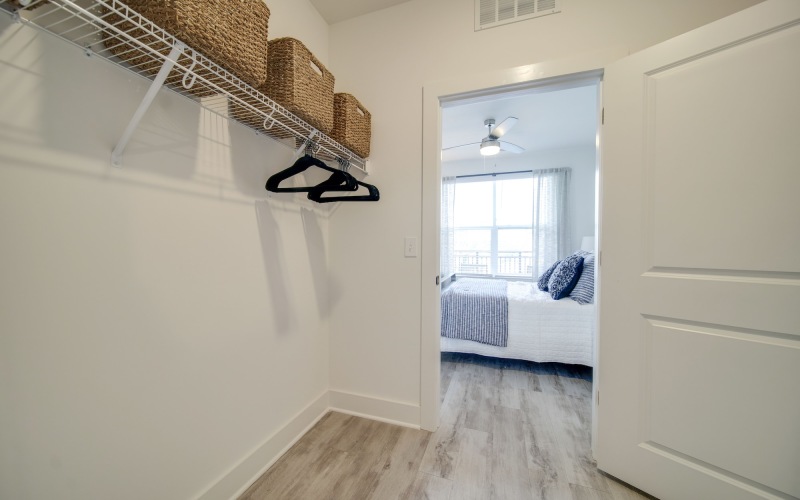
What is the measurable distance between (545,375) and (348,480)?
6.38 feet

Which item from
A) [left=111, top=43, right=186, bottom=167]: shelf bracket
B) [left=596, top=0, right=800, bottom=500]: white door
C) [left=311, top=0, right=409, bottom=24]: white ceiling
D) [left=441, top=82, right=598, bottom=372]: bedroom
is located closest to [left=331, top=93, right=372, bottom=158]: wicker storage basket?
[left=311, top=0, right=409, bottom=24]: white ceiling

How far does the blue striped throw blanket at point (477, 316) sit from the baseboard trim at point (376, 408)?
46.0 inches

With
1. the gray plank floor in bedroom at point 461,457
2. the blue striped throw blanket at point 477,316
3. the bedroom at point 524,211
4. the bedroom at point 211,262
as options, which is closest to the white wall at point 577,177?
the bedroom at point 524,211

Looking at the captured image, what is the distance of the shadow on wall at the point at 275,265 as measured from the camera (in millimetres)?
1413

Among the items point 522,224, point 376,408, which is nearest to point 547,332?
point 376,408

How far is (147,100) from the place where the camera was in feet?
2.60

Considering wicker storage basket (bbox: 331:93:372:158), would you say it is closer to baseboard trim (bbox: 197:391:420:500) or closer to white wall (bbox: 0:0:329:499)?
white wall (bbox: 0:0:329:499)

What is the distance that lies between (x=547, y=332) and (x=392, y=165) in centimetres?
205

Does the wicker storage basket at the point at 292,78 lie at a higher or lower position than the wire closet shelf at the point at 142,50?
higher

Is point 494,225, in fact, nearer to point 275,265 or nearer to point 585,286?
point 585,286

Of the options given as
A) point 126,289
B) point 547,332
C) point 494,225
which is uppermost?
point 494,225

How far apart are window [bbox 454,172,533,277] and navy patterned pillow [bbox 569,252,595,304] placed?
1946 mm

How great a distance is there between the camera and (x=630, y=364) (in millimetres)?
1307

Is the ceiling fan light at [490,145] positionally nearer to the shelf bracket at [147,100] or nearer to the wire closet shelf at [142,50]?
the wire closet shelf at [142,50]
